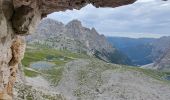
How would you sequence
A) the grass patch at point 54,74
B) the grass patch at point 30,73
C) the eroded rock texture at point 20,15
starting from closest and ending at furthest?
the eroded rock texture at point 20,15 < the grass patch at point 54,74 < the grass patch at point 30,73

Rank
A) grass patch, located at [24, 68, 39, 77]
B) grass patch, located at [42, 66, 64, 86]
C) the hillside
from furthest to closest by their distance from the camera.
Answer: grass patch, located at [24, 68, 39, 77]
grass patch, located at [42, 66, 64, 86]
the hillside

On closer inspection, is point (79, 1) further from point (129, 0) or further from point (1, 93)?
point (1, 93)

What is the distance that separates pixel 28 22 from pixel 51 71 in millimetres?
122345

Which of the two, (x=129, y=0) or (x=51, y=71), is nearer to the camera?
(x=129, y=0)

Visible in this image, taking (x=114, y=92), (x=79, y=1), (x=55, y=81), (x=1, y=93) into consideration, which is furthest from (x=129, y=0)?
(x=55, y=81)

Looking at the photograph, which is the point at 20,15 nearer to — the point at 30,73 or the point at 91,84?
the point at 91,84

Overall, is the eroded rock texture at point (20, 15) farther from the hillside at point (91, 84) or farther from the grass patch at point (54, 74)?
the grass patch at point (54, 74)

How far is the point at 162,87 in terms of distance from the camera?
133000 millimetres

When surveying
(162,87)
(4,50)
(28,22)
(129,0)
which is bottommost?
(162,87)

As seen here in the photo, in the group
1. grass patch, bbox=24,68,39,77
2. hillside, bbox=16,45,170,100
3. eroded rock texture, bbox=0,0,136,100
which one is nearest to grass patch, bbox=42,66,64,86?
hillside, bbox=16,45,170,100

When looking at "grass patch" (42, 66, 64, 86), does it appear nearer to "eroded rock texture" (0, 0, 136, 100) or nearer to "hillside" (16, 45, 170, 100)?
"hillside" (16, 45, 170, 100)

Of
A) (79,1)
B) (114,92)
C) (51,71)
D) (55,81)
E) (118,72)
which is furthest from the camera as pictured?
(51,71)

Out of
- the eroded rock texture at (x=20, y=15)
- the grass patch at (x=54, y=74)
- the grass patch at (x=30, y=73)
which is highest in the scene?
the eroded rock texture at (x=20, y=15)

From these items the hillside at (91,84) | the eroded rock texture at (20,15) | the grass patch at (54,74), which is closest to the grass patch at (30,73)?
the hillside at (91,84)
